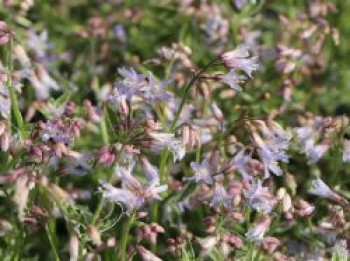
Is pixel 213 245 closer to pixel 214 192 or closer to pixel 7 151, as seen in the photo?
pixel 214 192

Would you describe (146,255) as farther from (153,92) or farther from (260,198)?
(153,92)

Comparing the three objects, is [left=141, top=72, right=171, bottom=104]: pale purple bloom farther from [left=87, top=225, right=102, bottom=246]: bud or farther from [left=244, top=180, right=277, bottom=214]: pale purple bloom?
[left=87, top=225, right=102, bottom=246]: bud

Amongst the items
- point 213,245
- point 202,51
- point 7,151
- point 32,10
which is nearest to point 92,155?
point 7,151

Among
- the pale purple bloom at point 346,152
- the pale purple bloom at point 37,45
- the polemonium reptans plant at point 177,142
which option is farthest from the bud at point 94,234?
the pale purple bloom at point 37,45

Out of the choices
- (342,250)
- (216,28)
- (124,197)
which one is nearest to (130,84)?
(124,197)

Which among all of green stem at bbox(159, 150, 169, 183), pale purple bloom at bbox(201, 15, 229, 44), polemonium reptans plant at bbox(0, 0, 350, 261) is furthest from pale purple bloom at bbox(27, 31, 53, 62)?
green stem at bbox(159, 150, 169, 183)
